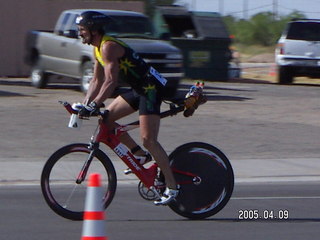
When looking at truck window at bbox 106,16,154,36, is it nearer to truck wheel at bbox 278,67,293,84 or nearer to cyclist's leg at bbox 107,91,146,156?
truck wheel at bbox 278,67,293,84

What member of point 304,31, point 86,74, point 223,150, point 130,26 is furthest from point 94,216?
point 304,31

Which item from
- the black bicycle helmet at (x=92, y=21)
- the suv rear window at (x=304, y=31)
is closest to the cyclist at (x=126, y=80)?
the black bicycle helmet at (x=92, y=21)

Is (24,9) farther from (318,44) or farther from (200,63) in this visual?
(318,44)

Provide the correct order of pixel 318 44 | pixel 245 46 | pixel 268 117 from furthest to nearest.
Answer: pixel 245 46
pixel 318 44
pixel 268 117

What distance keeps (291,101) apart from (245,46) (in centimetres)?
3946

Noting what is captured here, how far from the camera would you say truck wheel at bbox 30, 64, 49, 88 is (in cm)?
2139

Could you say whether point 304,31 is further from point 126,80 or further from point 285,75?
Answer: point 126,80

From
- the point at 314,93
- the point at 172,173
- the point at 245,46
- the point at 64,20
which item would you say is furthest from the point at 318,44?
the point at 245,46

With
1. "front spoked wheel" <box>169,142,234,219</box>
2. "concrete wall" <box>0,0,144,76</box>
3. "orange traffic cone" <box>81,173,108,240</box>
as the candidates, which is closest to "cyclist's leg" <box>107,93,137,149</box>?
"front spoked wheel" <box>169,142,234,219</box>

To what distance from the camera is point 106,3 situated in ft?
88.0

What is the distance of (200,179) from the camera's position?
8.30 m

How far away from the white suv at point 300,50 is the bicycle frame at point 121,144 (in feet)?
57.6

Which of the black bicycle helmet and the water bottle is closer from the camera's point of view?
the black bicycle helmet

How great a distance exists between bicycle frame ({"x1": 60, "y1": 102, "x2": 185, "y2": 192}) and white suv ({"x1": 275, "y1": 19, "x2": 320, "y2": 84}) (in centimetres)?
1755
